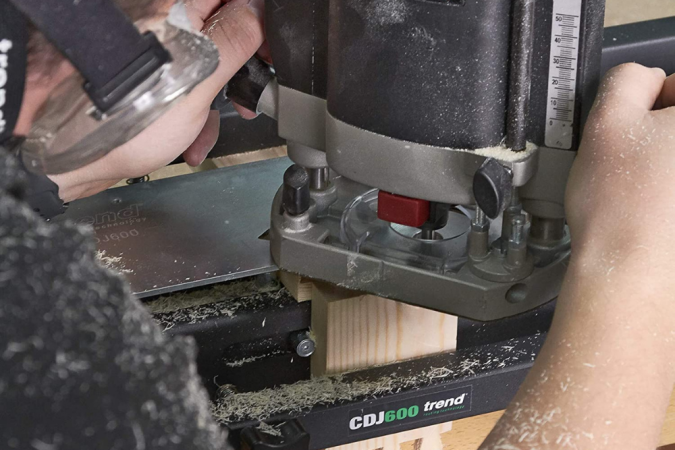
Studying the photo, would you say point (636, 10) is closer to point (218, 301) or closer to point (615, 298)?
point (218, 301)

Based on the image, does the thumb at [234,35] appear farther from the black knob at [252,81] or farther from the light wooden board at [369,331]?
the light wooden board at [369,331]

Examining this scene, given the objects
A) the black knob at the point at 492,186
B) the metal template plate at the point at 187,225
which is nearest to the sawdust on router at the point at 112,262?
the metal template plate at the point at 187,225

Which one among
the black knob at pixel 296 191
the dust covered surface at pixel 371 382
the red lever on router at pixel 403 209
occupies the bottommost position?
the dust covered surface at pixel 371 382

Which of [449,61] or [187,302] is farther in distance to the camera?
[187,302]

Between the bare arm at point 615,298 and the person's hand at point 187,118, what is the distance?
1.45ft

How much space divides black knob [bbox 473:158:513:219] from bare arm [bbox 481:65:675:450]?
0.07 m

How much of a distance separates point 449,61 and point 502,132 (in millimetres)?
101

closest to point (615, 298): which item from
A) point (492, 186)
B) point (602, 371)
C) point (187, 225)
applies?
point (602, 371)

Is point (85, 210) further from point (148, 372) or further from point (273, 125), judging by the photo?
point (148, 372)

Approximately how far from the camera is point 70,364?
41 centimetres

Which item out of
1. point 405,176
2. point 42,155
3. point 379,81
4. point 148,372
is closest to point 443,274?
point 405,176

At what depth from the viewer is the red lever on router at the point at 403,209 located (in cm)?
101

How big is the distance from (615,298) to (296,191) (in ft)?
1.62

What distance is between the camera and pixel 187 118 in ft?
3.54
